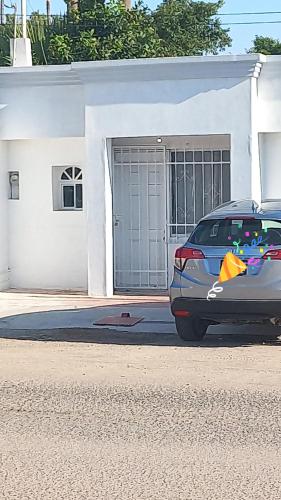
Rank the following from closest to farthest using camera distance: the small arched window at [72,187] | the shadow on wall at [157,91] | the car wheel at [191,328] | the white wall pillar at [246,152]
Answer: the car wheel at [191,328]
the white wall pillar at [246,152]
the shadow on wall at [157,91]
the small arched window at [72,187]

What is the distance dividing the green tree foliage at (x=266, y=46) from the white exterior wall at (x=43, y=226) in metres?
32.2

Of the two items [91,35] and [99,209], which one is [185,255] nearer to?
[99,209]

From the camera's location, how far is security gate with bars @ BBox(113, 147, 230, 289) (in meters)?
14.7

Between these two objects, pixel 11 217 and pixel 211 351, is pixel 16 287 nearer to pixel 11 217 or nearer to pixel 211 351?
pixel 11 217

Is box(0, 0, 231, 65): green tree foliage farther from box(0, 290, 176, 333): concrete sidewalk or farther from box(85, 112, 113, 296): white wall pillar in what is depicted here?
box(0, 290, 176, 333): concrete sidewalk

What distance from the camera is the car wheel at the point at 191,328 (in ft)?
34.0

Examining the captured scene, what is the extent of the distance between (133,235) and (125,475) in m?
9.43

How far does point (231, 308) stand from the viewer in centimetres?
978

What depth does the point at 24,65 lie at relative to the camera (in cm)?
1592

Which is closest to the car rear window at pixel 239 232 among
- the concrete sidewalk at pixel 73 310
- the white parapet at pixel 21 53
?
the concrete sidewalk at pixel 73 310

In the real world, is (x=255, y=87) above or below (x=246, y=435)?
above

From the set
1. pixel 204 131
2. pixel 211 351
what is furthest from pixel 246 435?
pixel 204 131

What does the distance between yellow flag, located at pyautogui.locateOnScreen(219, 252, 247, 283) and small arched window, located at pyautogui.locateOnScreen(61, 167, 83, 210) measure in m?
6.04

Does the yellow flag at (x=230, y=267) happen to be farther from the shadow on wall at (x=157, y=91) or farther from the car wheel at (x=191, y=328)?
the shadow on wall at (x=157, y=91)
